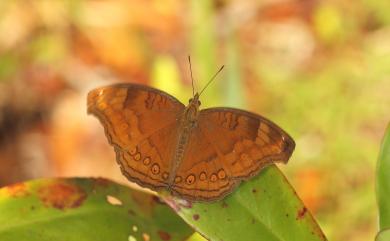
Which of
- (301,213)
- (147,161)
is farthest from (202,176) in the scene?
(301,213)

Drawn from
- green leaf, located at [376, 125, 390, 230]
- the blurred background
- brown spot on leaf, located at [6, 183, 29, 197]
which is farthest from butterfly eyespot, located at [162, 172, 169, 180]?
the blurred background

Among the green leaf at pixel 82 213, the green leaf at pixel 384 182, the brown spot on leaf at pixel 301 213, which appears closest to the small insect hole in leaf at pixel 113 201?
the green leaf at pixel 82 213

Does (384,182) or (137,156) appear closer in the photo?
(384,182)

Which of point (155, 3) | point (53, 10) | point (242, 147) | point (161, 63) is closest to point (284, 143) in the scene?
point (242, 147)

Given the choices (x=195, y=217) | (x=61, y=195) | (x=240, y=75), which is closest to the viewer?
(x=195, y=217)

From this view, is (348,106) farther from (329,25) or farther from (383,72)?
(329,25)

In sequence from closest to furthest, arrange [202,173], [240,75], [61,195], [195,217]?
1. [195,217]
2. [61,195]
3. [202,173]
4. [240,75]

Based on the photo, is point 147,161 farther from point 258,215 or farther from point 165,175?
point 258,215

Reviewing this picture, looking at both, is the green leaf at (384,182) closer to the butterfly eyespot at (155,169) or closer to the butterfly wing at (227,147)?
the butterfly wing at (227,147)
